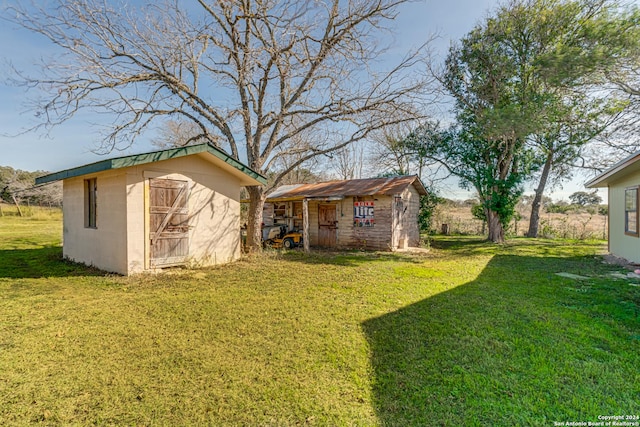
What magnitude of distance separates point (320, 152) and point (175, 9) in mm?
5699

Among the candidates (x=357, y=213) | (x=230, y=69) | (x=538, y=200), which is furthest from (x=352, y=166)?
(x=230, y=69)

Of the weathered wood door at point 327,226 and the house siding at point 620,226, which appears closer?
the house siding at point 620,226

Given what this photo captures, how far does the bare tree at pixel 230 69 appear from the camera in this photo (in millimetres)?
7590

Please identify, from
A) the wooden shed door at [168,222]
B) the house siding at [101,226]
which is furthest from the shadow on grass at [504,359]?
the house siding at [101,226]

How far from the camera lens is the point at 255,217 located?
10008 mm

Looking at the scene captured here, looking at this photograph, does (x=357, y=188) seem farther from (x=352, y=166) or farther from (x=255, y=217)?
(x=352, y=166)

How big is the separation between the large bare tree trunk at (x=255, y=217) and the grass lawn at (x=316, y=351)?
3.85 m

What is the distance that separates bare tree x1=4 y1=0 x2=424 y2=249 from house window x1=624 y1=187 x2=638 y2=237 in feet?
20.9

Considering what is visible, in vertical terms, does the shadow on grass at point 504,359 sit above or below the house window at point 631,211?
below

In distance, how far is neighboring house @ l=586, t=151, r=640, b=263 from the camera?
7621 mm

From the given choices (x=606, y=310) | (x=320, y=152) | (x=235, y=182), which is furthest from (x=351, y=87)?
(x=606, y=310)

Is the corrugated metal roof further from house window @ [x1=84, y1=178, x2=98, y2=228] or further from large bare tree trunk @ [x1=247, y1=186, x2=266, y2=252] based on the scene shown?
house window @ [x1=84, y1=178, x2=98, y2=228]

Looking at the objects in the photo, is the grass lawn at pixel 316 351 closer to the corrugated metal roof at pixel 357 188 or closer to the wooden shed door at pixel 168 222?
the wooden shed door at pixel 168 222

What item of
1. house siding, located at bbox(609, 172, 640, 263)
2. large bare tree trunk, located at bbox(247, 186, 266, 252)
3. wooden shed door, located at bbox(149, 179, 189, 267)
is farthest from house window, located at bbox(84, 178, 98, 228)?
house siding, located at bbox(609, 172, 640, 263)
